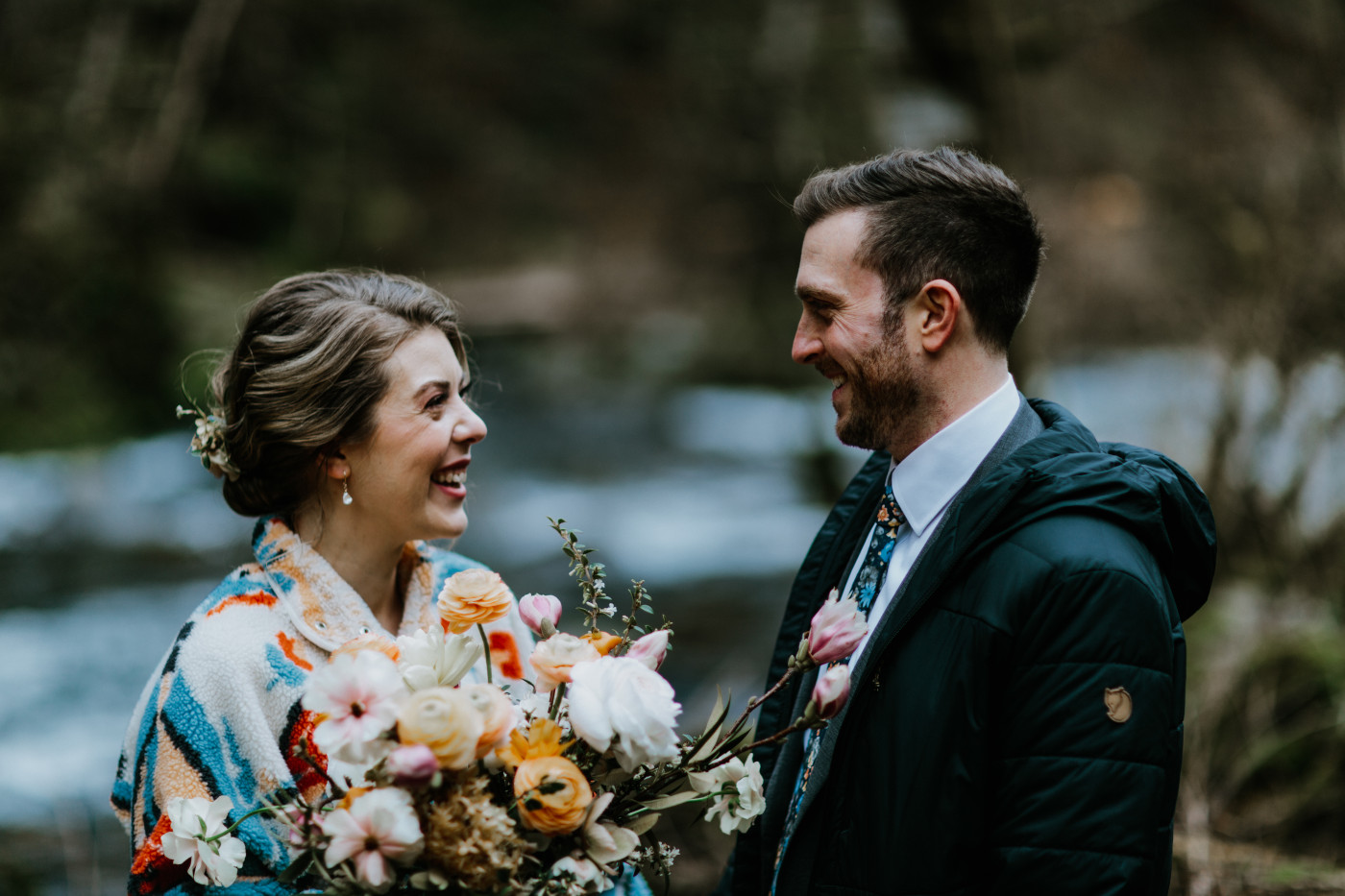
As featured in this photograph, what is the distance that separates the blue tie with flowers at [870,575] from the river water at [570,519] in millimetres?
2501

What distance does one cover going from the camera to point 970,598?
1.82 meters

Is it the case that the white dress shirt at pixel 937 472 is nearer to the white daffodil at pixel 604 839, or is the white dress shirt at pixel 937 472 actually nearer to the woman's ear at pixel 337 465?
the white daffodil at pixel 604 839

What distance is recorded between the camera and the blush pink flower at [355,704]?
1.53m

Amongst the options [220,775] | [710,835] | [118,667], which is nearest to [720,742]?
[220,775]

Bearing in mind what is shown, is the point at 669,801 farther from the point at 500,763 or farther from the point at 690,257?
the point at 690,257

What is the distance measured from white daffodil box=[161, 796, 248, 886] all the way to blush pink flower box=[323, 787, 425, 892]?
29 cm

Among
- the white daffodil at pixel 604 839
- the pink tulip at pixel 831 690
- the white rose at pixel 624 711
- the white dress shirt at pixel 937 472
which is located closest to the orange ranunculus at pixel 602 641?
the white rose at pixel 624 711

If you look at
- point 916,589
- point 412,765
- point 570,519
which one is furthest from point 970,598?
point 570,519

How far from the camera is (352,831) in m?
1.52

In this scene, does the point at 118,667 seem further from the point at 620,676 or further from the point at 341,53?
the point at 341,53

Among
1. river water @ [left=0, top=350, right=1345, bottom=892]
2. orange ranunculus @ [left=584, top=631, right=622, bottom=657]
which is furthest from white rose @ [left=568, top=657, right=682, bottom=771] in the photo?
river water @ [left=0, top=350, right=1345, bottom=892]

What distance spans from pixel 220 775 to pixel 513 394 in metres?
13.0

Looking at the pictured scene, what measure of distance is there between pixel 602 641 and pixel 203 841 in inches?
26.9

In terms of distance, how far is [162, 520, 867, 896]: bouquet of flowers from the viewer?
1.53m
